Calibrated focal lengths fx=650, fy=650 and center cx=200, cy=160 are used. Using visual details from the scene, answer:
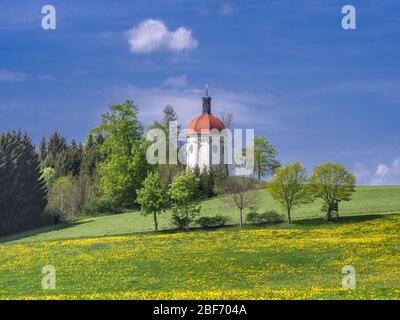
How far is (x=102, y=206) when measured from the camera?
99.1 m

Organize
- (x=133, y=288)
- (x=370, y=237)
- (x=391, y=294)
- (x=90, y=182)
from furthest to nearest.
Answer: (x=90, y=182) → (x=370, y=237) → (x=133, y=288) → (x=391, y=294)

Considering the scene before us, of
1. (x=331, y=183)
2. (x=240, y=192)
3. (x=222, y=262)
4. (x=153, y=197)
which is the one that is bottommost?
(x=222, y=262)

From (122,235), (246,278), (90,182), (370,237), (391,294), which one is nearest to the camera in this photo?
(391,294)

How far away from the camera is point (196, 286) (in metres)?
37.9

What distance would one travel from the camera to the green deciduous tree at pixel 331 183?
69.9 m

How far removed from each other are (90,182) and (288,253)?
6787 cm

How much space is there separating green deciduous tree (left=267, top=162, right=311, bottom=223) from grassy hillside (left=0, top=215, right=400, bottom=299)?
4425 millimetres

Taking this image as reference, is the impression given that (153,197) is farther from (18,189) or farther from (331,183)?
(18,189)

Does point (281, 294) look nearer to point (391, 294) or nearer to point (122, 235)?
point (391, 294)

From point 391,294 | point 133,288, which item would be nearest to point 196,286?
point 133,288

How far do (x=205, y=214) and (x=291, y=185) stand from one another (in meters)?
14.0

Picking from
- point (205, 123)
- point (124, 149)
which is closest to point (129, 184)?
point (124, 149)

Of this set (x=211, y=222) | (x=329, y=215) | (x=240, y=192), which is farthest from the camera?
(x=240, y=192)

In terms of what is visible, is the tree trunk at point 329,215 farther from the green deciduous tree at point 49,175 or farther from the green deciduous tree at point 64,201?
the green deciduous tree at point 49,175
